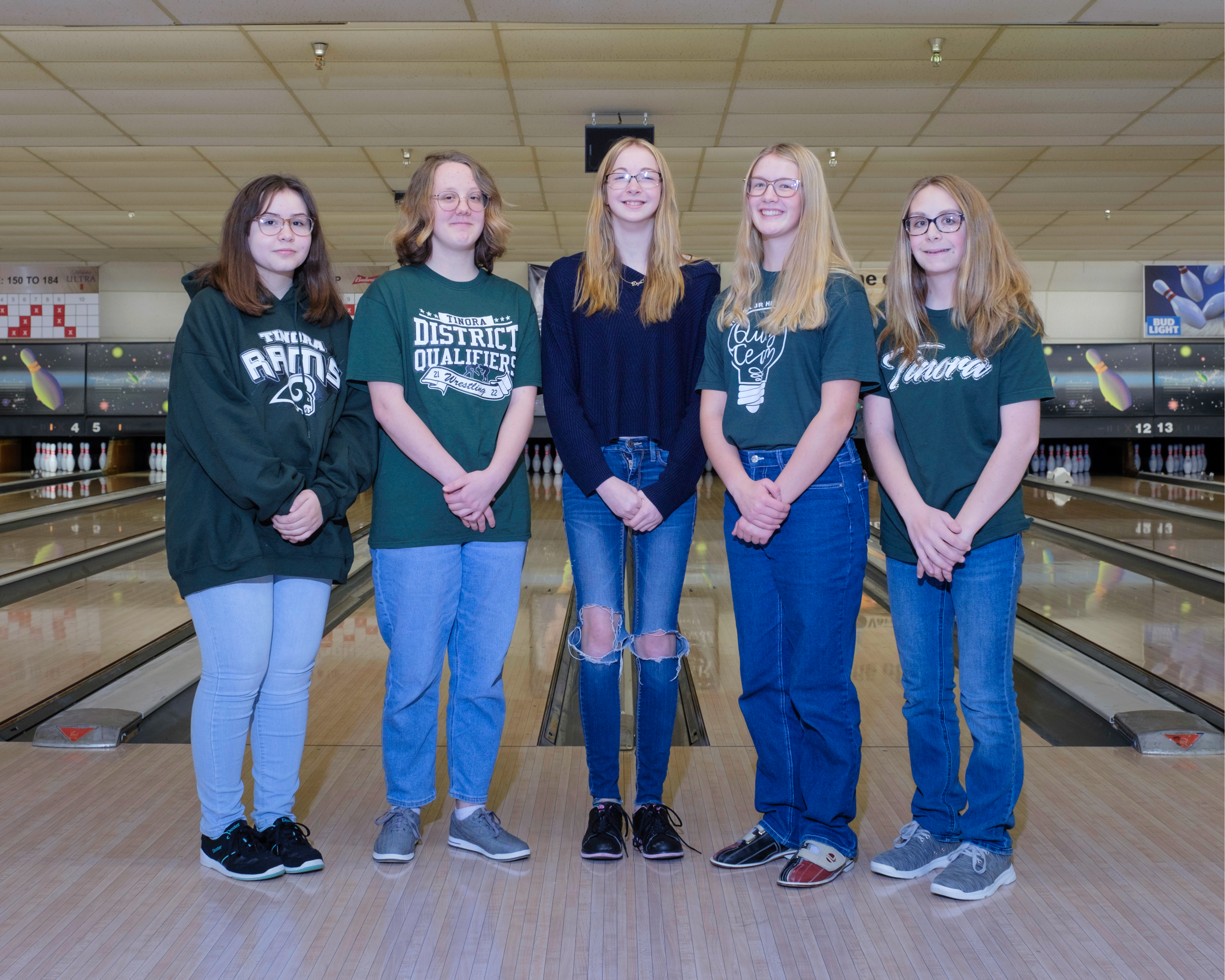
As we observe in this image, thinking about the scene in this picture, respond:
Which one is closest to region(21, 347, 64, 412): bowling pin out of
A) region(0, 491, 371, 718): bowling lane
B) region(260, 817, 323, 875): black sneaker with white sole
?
region(0, 491, 371, 718): bowling lane

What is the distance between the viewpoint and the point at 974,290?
69.6 inches

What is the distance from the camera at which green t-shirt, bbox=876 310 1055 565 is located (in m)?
1.73

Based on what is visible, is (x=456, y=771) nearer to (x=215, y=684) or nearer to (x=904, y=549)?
(x=215, y=684)

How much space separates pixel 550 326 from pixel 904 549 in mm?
723

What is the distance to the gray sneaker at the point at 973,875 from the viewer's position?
5.49 feet

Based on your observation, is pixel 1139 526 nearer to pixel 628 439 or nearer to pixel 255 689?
pixel 628 439

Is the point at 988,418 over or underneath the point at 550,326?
underneath

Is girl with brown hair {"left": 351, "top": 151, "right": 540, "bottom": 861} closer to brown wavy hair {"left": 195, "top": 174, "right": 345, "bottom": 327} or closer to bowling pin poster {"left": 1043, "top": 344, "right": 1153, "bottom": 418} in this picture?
brown wavy hair {"left": 195, "top": 174, "right": 345, "bottom": 327}

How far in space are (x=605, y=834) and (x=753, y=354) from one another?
2.82ft

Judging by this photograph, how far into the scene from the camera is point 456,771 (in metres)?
Answer: 1.88

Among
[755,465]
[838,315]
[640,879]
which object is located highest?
[838,315]

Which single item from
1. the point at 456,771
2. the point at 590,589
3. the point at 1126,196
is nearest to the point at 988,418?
the point at 590,589

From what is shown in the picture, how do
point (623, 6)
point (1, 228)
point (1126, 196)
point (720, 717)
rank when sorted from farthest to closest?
point (1, 228) → point (1126, 196) → point (623, 6) → point (720, 717)

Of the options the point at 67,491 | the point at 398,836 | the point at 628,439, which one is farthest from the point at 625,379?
the point at 67,491
